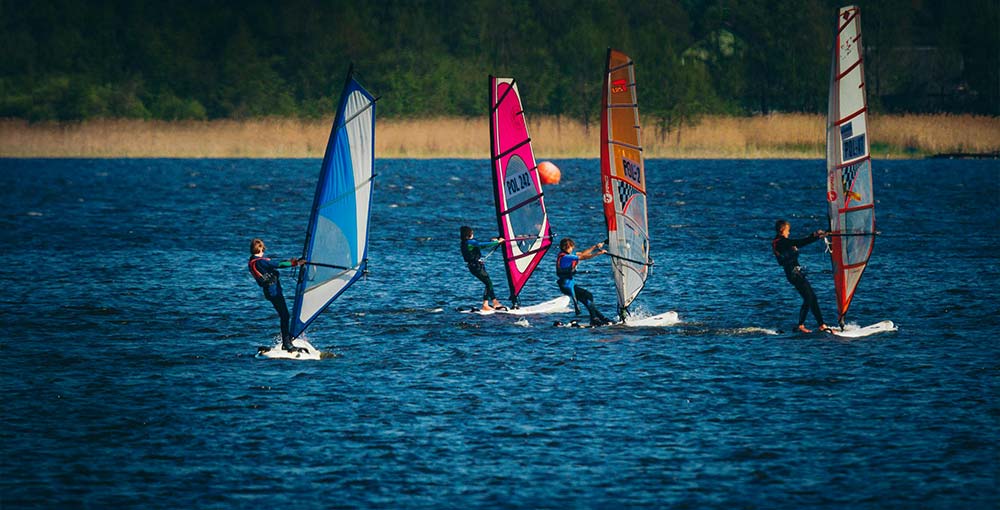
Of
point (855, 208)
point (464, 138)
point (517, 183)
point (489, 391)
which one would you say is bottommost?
point (489, 391)

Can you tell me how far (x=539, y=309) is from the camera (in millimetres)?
27031

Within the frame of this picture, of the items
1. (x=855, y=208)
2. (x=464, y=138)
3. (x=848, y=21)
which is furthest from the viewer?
(x=464, y=138)

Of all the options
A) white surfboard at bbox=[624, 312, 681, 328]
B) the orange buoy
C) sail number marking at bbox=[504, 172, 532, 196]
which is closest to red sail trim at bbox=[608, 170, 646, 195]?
white surfboard at bbox=[624, 312, 681, 328]

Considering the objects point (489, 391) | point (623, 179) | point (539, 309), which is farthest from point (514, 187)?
point (489, 391)

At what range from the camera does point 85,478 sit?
14891mm

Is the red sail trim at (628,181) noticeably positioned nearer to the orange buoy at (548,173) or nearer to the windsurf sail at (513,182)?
the windsurf sail at (513,182)

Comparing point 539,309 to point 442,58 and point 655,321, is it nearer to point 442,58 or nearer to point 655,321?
point 655,321

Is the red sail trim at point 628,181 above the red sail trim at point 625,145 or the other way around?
the other way around

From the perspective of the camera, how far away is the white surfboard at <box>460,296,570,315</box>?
26.7 meters

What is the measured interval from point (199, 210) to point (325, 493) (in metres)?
43.1

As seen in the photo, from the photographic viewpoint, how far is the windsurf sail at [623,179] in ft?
77.8

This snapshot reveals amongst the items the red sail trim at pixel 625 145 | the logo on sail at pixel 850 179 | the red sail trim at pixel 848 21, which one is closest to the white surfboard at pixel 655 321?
the red sail trim at pixel 625 145

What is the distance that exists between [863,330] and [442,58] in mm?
81745

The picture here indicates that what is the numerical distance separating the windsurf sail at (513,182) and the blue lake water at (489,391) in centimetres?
172
